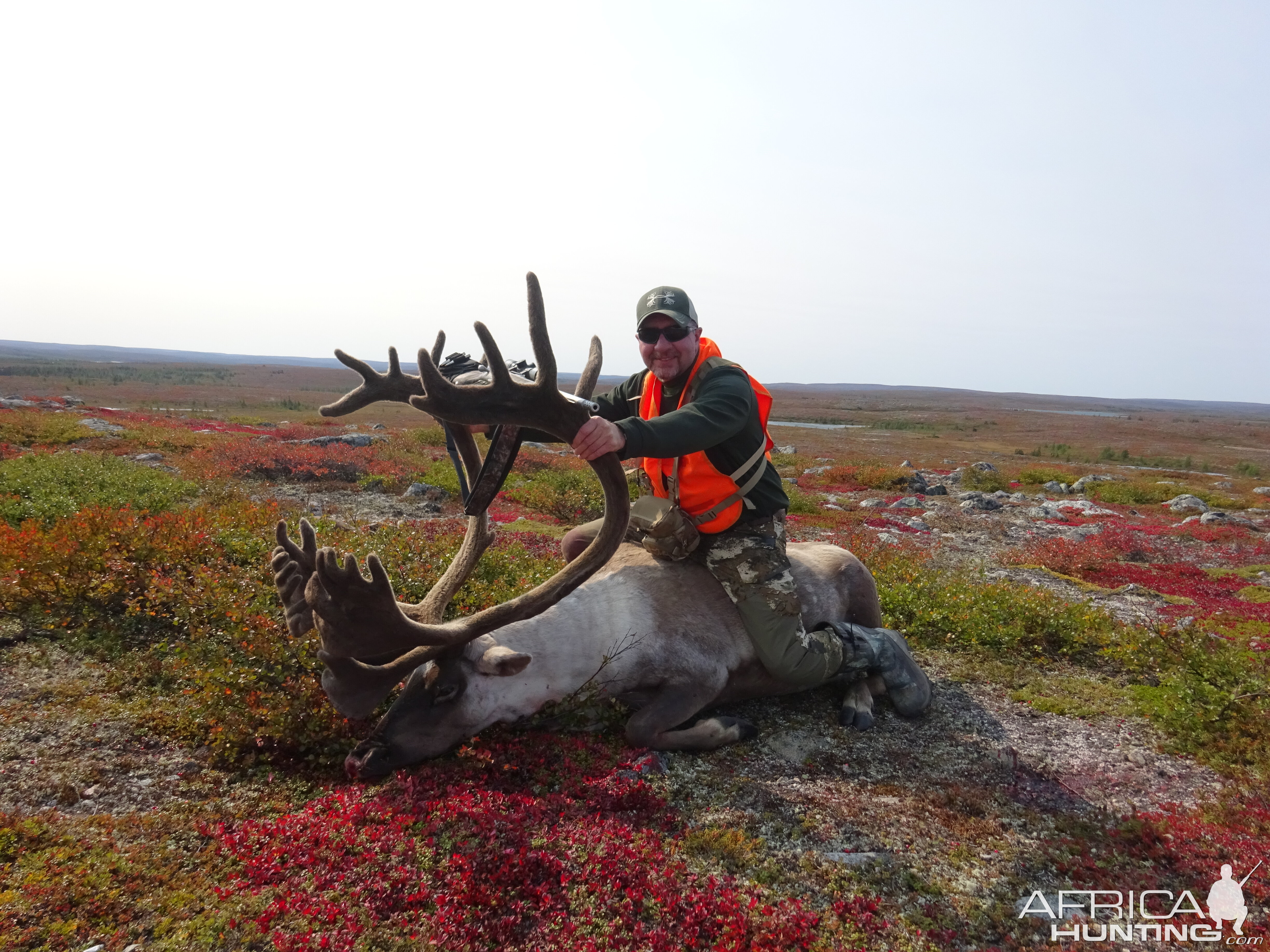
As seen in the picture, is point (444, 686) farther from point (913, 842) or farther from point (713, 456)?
point (913, 842)

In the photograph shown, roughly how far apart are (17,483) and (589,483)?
903 centimetres

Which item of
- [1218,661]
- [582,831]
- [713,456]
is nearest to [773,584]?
[713,456]

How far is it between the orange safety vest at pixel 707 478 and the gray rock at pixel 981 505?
14925 millimetres

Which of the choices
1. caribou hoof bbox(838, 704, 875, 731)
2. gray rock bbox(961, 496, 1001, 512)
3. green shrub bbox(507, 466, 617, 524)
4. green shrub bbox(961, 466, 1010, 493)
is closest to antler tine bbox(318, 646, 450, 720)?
caribou hoof bbox(838, 704, 875, 731)

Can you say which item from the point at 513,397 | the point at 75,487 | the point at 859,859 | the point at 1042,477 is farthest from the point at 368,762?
the point at 1042,477

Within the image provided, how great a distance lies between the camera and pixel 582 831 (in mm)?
3506

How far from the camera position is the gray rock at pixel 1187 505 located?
19.1 metres

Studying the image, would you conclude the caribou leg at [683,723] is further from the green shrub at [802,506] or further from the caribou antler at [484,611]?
the green shrub at [802,506]

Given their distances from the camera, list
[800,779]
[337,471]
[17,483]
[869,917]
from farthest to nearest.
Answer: [337,471]
[17,483]
[800,779]
[869,917]

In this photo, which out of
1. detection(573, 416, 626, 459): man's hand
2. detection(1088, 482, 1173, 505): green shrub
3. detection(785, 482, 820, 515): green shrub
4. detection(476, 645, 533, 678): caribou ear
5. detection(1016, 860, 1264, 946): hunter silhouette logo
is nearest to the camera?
detection(1016, 860, 1264, 946): hunter silhouette logo

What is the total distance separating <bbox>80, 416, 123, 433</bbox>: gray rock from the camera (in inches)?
794

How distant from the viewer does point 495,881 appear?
124 inches

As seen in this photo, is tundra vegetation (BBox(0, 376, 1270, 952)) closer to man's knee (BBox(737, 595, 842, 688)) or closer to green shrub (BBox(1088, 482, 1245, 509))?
man's knee (BBox(737, 595, 842, 688))

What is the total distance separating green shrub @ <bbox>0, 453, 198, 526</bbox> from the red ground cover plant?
Answer: 631 cm
